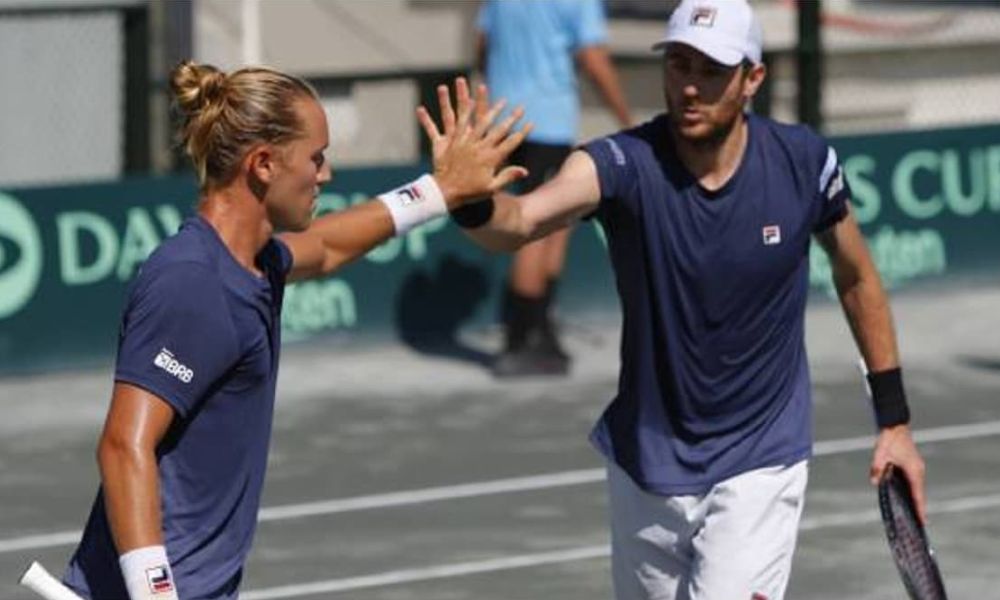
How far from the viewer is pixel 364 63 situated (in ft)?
57.0

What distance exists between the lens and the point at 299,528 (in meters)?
10.6

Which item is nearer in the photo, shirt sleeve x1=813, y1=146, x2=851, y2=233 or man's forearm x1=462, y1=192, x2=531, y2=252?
man's forearm x1=462, y1=192, x2=531, y2=252

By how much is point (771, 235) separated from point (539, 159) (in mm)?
6748

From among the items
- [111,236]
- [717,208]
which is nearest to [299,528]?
[111,236]

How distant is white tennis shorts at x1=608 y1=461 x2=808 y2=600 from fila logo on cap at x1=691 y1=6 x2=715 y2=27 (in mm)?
1084

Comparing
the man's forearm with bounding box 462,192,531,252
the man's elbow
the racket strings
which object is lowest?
the racket strings

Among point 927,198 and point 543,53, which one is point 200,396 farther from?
point 927,198

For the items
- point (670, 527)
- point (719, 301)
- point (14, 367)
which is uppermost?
point (719, 301)

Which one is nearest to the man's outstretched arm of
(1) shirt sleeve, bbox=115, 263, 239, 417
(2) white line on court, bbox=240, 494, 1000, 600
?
(1) shirt sleeve, bbox=115, 263, 239, 417

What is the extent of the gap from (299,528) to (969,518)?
256 cm

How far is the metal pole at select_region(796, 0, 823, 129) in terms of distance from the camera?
617 inches

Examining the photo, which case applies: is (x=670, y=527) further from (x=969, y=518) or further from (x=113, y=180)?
(x=113, y=180)

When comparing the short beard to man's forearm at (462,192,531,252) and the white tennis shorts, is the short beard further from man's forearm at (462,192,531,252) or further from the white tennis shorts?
the white tennis shorts

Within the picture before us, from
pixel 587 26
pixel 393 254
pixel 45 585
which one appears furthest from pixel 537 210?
pixel 393 254
